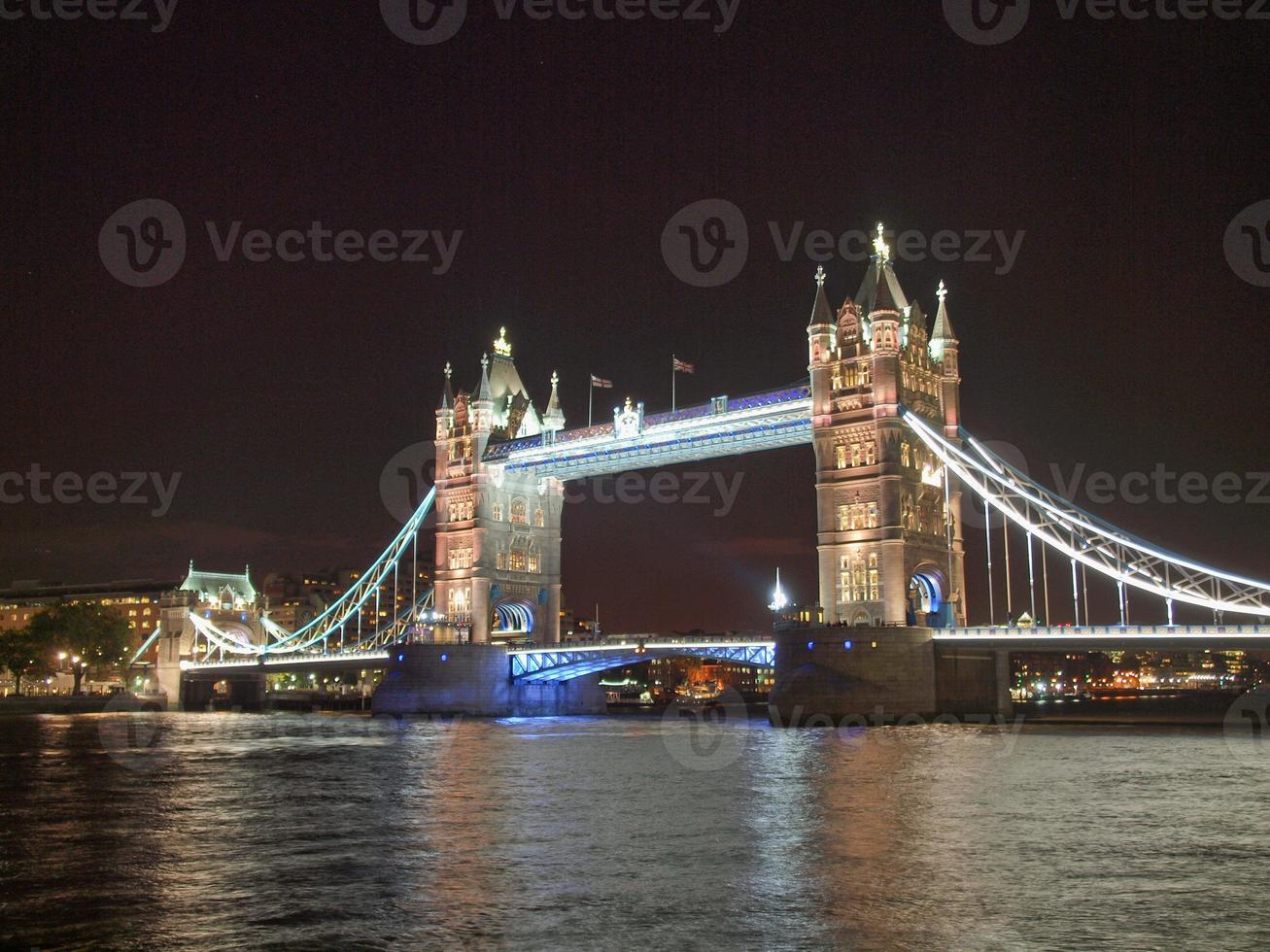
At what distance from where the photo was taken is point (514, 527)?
3639 inches

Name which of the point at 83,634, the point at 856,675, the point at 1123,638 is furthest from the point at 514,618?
the point at 1123,638

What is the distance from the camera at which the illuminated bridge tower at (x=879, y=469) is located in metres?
65.7

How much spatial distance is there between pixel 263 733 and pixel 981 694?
3705 centimetres

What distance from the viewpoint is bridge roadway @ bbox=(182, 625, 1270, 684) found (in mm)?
53219

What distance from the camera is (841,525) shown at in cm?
6794

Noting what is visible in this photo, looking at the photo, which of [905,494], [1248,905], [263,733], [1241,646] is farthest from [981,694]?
[1248,905]

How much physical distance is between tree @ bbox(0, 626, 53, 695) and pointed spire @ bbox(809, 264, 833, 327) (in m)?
79.4

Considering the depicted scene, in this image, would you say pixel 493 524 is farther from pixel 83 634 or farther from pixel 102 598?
pixel 102 598

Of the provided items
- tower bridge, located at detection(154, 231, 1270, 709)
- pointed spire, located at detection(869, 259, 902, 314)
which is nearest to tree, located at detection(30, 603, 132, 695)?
tower bridge, located at detection(154, 231, 1270, 709)

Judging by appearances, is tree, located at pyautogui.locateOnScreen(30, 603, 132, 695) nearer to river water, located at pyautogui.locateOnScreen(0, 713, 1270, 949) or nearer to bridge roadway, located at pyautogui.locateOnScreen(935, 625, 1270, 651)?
river water, located at pyautogui.locateOnScreen(0, 713, 1270, 949)

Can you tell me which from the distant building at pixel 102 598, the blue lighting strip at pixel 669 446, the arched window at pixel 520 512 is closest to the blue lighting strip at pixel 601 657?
the arched window at pixel 520 512

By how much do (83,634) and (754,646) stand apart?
2918 inches

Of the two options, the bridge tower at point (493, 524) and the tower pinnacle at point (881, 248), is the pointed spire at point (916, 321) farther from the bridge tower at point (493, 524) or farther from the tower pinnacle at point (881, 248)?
the bridge tower at point (493, 524)

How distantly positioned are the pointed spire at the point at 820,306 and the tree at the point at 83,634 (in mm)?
78818
